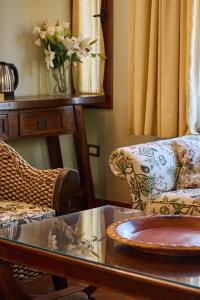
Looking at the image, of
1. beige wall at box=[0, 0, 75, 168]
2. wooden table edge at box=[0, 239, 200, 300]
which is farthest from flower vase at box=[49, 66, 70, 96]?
wooden table edge at box=[0, 239, 200, 300]

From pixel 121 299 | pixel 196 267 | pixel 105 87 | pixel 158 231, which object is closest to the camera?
pixel 196 267

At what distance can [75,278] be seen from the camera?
178 centimetres

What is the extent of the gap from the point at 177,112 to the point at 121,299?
4.72 feet

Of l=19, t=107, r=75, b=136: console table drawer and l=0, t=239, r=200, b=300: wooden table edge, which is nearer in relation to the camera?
l=0, t=239, r=200, b=300: wooden table edge

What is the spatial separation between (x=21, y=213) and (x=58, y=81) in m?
1.75

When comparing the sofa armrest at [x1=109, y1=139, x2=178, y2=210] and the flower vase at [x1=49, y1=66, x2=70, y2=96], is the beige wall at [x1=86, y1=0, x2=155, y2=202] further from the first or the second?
the sofa armrest at [x1=109, y1=139, x2=178, y2=210]

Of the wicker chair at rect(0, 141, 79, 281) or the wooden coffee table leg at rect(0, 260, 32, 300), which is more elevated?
the wicker chair at rect(0, 141, 79, 281)

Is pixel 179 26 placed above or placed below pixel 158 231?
above

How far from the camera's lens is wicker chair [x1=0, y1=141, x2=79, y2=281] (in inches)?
105

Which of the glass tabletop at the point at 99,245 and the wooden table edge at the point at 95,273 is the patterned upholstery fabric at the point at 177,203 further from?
the wooden table edge at the point at 95,273

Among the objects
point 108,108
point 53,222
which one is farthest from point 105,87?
point 53,222

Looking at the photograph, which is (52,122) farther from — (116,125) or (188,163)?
(188,163)

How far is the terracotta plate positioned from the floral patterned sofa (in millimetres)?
796

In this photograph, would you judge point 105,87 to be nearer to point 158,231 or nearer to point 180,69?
point 180,69
